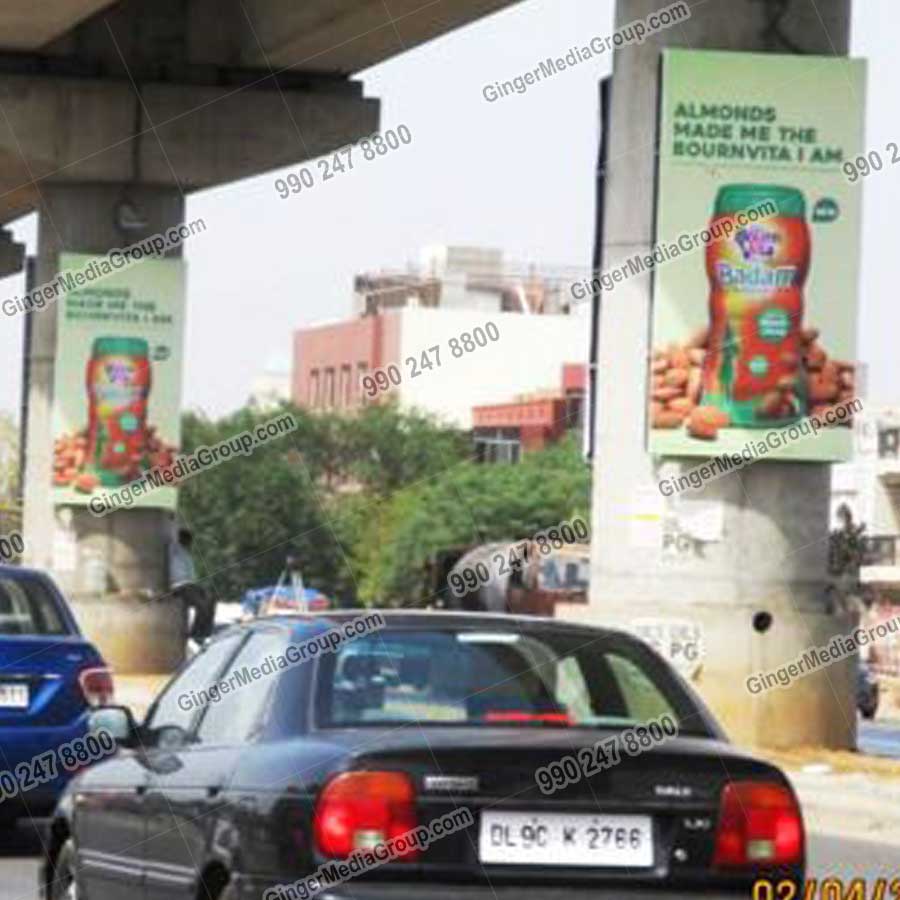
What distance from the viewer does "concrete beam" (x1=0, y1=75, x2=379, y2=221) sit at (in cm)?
4347

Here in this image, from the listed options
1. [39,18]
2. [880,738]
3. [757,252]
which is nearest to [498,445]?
[39,18]

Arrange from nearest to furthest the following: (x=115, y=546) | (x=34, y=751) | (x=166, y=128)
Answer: (x=34, y=751) < (x=166, y=128) < (x=115, y=546)

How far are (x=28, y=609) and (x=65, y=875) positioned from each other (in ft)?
19.0

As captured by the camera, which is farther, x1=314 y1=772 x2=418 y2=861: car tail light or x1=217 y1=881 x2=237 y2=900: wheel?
x1=217 y1=881 x2=237 y2=900: wheel

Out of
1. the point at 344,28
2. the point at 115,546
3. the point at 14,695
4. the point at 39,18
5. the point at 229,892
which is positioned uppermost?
the point at 344,28

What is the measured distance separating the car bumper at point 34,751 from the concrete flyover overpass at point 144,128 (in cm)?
2536

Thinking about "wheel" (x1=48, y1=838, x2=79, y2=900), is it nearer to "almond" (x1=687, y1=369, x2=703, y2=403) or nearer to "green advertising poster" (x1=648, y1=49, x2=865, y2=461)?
"green advertising poster" (x1=648, y1=49, x2=865, y2=461)

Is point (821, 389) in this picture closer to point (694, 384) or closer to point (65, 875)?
point (694, 384)

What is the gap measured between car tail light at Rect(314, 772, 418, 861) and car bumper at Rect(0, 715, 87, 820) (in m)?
7.89

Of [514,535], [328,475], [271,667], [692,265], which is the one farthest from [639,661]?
[328,475]

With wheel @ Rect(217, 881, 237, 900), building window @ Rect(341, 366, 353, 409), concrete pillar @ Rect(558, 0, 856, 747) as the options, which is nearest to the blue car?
wheel @ Rect(217, 881, 237, 900)

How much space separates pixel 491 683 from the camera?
1067cm

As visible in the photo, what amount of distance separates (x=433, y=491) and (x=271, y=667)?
350 feet
